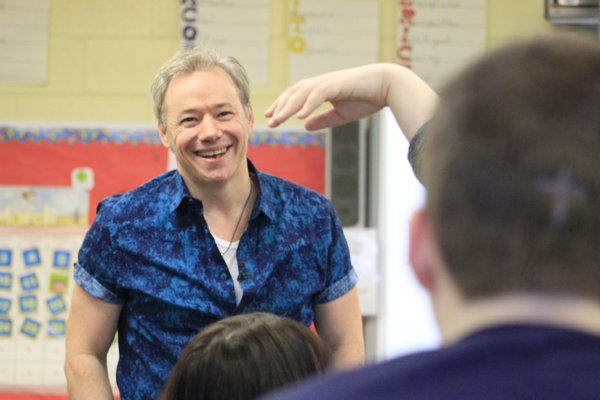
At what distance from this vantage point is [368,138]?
10.6 feet

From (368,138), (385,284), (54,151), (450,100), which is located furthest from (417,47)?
(450,100)

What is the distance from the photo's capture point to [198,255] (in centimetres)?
179

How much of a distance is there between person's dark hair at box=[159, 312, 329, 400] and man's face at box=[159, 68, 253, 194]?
28.6 inches

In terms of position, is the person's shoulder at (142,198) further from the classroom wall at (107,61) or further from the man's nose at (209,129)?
the classroom wall at (107,61)

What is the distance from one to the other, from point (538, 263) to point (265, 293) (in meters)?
1.30

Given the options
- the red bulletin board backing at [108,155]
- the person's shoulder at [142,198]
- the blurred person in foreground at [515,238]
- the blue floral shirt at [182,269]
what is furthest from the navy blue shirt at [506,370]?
the red bulletin board backing at [108,155]

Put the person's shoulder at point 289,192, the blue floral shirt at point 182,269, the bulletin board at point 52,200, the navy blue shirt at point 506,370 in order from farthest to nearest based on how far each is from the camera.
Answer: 1. the bulletin board at point 52,200
2. the person's shoulder at point 289,192
3. the blue floral shirt at point 182,269
4. the navy blue shirt at point 506,370

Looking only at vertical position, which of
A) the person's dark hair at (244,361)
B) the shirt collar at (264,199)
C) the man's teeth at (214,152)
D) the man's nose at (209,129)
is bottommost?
the person's dark hair at (244,361)

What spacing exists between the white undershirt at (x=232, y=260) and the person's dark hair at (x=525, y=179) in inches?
50.2

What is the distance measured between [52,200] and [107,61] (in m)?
0.52

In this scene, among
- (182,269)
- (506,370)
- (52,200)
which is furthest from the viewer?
(52,200)

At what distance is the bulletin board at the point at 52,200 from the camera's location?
318 cm

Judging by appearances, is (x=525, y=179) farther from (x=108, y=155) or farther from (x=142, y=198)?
(x=108, y=155)

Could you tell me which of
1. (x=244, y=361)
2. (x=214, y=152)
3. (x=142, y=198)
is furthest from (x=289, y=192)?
(x=244, y=361)
